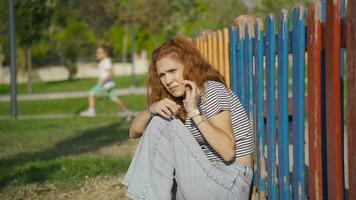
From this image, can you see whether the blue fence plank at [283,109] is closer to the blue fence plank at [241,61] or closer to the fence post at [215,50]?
the blue fence plank at [241,61]

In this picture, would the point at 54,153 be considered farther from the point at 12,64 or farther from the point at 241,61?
the point at 12,64

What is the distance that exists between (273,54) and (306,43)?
0.57 m

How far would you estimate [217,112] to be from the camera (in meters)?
3.63

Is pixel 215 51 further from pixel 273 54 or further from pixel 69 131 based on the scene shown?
pixel 69 131

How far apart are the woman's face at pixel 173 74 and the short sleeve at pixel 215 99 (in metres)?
0.16

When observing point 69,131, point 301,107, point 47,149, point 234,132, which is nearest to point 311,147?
point 301,107

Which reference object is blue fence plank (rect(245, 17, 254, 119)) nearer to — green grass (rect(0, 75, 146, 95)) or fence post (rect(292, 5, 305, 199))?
fence post (rect(292, 5, 305, 199))

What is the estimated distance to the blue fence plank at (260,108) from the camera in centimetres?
443

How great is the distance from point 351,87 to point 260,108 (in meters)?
1.61

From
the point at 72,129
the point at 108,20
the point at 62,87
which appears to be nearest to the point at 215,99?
the point at 72,129

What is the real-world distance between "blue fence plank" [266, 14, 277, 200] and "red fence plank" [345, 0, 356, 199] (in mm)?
1143

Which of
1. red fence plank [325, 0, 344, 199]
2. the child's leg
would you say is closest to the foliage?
the child's leg

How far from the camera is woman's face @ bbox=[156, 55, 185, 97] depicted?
3829 mm

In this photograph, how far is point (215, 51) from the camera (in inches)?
238
